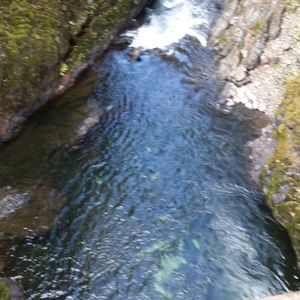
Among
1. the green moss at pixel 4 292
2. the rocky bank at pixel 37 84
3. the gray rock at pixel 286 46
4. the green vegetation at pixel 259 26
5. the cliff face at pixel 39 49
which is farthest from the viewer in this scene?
the green vegetation at pixel 259 26

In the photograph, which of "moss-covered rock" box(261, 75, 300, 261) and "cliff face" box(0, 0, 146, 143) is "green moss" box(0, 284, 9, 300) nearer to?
"cliff face" box(0, 0, 146, 143)

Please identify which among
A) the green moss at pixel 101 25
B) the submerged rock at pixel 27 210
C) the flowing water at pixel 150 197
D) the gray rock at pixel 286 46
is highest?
the gray rock at pixel 286 46

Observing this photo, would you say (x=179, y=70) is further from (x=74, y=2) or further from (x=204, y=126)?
(x=74, y=2)

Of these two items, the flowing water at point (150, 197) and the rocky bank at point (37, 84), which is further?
the rocky bank at point (37, 84)

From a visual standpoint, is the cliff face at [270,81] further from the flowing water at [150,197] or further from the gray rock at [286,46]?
the flowing water at [150,197]

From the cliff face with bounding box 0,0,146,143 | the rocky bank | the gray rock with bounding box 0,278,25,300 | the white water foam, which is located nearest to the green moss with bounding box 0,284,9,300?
the gray rock with bounding box 0,278,25,300

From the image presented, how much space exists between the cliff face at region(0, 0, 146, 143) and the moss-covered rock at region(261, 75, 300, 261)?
6656 mm

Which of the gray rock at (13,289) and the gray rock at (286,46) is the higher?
the gray rock at (286,46)

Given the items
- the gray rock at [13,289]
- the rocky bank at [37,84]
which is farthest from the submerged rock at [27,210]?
the gray rock at [13,289]

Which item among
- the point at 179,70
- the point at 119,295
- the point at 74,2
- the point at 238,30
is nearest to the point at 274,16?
the point at 238,30

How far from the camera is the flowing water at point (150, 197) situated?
779 cm

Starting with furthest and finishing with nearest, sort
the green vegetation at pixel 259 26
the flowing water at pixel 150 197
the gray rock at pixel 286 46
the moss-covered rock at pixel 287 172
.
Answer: the green vegetation at pixel 259 26 < the gray rock at pixel 286 46 < the moss-covered rock at pixel 287 172 < the flowing water at pixel 150 197

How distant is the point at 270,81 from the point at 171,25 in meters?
5.49

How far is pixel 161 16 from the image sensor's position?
1689 centimetres
